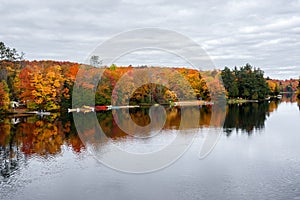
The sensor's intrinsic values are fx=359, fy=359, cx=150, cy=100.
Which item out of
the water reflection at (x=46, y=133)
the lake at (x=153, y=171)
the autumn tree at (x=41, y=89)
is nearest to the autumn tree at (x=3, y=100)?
the water reflection at (x=46, y=133)

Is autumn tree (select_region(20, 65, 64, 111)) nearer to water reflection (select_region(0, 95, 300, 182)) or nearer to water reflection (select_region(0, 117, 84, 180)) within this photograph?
water reflection (select_region(0, 95, 300, 182))

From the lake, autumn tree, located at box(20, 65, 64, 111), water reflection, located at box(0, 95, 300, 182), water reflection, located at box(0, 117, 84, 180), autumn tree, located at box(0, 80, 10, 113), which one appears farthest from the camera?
autumn tree, located at box(20, 65, 64, 111)

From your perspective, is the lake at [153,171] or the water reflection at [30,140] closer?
the lake at [153,171]

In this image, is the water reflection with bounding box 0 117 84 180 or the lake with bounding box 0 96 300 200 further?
the water reflection with bounding box 0 117 84 180

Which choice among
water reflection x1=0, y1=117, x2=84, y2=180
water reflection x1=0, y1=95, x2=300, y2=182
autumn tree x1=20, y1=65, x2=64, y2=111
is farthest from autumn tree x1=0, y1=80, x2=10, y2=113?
autumn tree x1=20, y1=65, x2=64, y2=111

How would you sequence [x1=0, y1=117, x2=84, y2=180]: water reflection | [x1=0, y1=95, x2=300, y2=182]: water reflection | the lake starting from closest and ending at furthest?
1. the lake
2. [x1=0, y1=117, x2=84, y2=180]: water reflection
3. [x1=0, y1=95, x2=300, y2=182]: water reflection

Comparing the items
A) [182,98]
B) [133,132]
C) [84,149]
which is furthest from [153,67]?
[84,149]

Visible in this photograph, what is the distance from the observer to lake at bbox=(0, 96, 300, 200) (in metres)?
13.3

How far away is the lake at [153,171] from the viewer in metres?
13.3

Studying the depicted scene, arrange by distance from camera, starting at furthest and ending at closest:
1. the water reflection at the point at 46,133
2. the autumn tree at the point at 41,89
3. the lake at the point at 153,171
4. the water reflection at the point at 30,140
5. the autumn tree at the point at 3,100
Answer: the autumn tree at the point at 41,89, the autumn tree at the point at 3,100, the water reflection at the point at 46,133, the water reflection at the point at 30,140, the lake at the point at 153,171

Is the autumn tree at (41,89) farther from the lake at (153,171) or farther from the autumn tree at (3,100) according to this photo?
the lake at (153,171)

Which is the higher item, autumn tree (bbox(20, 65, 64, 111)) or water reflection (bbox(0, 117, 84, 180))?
autumn tree (bbox(20, 65, 64, 111))

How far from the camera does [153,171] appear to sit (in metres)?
16.3

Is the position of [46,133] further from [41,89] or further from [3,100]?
[41,89]
